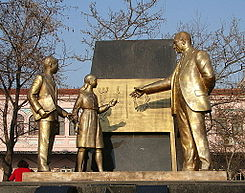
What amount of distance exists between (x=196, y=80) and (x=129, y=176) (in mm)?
1895

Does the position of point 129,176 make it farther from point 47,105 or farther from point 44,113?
point 47,105

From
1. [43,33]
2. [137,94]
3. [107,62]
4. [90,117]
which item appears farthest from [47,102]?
[43,33]

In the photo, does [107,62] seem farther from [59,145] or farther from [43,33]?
[59,145]

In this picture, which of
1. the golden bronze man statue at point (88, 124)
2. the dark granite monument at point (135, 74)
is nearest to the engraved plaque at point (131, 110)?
the dark granite monument at point (135, 74)

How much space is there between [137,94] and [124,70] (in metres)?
1.58

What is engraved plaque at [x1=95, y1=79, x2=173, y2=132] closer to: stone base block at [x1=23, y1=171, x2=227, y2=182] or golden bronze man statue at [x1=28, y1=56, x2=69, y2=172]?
golden bronze man statue at [x1=28, y1=56, x2=69, y2=172]

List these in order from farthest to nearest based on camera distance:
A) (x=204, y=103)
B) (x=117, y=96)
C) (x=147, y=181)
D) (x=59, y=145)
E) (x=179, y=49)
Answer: (x=59, y=145)
(x=117, y=96)
(x=179, y=49)
(x=204, y=103)
(x=147, y=181)

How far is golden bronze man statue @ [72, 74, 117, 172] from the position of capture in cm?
793

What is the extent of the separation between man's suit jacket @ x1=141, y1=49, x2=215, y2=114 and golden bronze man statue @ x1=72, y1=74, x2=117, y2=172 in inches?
54.1

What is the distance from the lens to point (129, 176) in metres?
7.08

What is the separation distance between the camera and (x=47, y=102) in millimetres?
7863

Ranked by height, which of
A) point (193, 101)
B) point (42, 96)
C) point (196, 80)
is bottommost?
point (193, 101)

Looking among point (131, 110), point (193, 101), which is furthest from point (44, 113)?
point (193, 101)

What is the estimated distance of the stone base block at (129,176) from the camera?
679 cm
